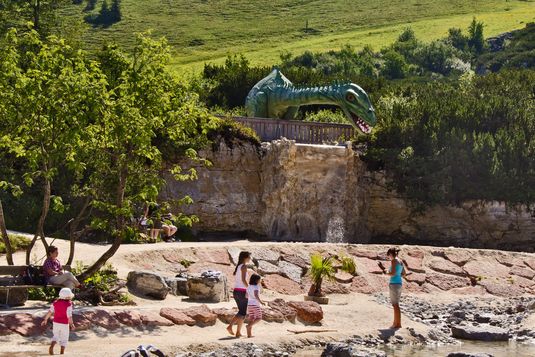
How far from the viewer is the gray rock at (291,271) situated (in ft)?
101

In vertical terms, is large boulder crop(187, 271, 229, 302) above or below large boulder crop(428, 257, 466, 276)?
above

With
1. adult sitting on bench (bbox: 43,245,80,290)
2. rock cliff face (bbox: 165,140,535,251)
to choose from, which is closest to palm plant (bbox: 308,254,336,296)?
adult sitting on bench (bbox: 43,245,80,290)

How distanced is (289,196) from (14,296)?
17.5 metres

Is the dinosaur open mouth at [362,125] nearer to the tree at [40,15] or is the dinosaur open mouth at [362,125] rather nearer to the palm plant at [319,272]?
the palm plant at [319,272]

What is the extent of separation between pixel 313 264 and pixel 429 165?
47.5ft

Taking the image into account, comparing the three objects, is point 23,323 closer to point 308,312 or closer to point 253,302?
point 253,302

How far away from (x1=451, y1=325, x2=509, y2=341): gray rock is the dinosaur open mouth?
50.6 ft

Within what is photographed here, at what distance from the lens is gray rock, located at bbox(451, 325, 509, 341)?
27.1 m

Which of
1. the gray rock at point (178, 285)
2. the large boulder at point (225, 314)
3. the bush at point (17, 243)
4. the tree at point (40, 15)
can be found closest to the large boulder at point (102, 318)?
the large boulder at point (225, 314)

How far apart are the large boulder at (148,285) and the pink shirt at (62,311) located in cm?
586

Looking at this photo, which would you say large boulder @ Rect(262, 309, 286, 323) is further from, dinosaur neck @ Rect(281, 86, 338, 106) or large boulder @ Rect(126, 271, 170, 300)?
dinosaur neck @ Rect(281, 86, 338, 106)

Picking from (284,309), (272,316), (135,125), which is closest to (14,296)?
(135,125)

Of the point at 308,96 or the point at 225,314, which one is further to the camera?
the point at 308,96

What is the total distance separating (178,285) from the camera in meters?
26.7
